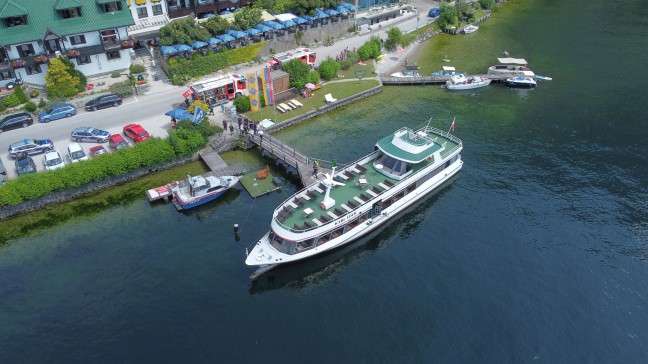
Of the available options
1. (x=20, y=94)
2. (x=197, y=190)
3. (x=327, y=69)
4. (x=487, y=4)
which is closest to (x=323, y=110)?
(x=327, y=69)

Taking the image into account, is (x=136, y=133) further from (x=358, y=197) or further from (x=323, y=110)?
(x=358, y=197)

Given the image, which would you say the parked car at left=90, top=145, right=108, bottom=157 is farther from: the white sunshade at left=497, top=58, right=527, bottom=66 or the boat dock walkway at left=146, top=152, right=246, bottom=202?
the white sunshade at left=497, top=58, right=527, bottom=66

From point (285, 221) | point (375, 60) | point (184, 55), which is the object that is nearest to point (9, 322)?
point (285, 221)

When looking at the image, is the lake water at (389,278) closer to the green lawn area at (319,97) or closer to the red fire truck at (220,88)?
the green lawn area at (319,97)

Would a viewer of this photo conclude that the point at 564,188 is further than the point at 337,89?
No


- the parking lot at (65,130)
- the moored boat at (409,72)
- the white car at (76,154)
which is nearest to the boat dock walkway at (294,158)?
the parking lot at (65,130)

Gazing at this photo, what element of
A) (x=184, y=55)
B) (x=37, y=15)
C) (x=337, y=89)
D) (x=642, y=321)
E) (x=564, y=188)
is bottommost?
(x=642, y=321)

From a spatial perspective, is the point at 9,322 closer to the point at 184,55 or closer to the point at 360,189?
the point at 360,189
